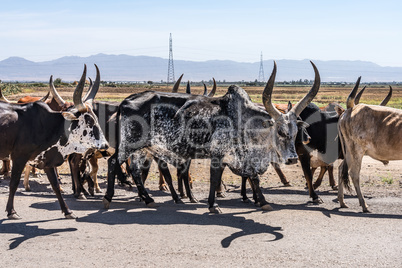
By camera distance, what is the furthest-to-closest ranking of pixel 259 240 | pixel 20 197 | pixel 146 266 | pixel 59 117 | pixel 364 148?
pixel 20 197 → pixel 364 148 → pixel 59 117 → pixel 259 240 → pixel 146 266

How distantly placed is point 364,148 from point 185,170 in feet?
11.6

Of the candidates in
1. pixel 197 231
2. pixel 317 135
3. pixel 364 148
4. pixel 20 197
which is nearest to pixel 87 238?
pixel 197 231

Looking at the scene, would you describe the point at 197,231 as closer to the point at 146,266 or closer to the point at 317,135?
the point at 146,266

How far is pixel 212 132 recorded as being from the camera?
392 inches

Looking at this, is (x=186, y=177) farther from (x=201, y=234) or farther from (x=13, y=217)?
(x=13, y=217)

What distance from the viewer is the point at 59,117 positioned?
9.34m

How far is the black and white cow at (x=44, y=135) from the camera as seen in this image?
29.5ft

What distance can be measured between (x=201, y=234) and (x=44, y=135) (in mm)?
3224

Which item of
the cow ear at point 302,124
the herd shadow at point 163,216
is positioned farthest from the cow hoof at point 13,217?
the cow ear at point 302,124

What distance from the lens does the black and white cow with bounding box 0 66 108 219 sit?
900 cm

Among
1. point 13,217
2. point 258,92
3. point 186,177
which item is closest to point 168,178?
point 186,177

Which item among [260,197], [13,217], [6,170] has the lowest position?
[6,170]

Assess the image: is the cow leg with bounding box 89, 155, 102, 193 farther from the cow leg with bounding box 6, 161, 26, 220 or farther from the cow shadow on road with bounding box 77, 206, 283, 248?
the cow leg with bounding box 6, 161, 26, 220

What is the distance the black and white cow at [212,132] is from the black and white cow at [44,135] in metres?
0.79
